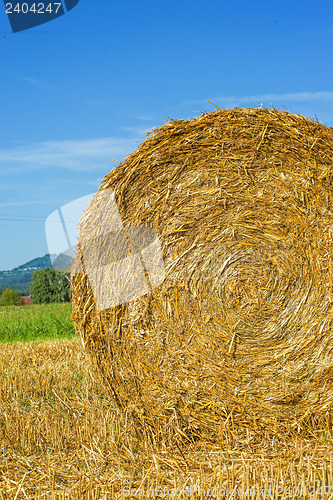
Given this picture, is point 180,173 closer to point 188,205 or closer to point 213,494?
point 188,205

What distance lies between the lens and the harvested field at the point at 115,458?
3295 mm

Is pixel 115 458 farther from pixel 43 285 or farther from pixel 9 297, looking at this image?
pixel 9 297

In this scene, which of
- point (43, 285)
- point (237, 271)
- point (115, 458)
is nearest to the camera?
point (115, 458)

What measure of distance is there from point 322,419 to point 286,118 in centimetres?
254

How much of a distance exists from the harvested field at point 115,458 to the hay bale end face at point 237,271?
0.21m

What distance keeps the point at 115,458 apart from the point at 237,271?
1.80m

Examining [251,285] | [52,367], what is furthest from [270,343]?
[52,367]

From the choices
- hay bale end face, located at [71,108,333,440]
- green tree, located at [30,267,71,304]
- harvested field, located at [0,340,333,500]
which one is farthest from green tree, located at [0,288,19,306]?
hay bale end face, located at [71,108,333,440]

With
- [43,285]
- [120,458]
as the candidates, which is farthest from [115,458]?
[43,285]

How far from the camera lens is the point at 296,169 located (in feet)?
13.8

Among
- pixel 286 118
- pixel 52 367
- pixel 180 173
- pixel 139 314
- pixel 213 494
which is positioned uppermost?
pixel 286 118

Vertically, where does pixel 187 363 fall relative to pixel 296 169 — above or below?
below

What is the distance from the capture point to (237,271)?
165 inches

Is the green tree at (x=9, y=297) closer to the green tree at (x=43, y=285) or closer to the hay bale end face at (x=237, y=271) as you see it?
the green tree at (x=43, y=285)
